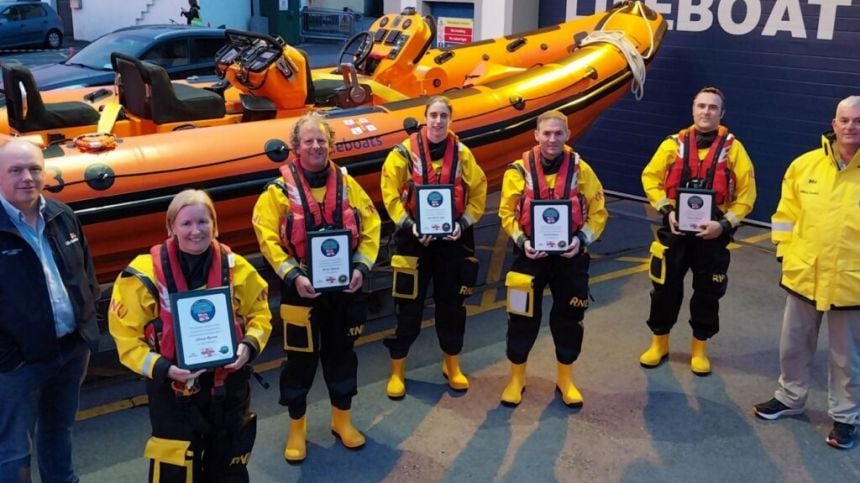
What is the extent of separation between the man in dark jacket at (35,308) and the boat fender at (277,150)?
1697mm

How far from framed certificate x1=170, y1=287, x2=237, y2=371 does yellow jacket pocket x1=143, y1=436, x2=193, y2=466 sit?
240mm

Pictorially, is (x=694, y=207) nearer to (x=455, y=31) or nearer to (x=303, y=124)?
(x=303, y=124)

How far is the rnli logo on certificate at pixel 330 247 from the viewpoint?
302 centimetres

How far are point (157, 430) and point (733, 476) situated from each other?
214 centimetres

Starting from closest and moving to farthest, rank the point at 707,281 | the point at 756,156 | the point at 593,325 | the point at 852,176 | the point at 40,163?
the point at 40,163, the point at 852,176, the point at 707,281, the point at 593,325, the point at 756,156

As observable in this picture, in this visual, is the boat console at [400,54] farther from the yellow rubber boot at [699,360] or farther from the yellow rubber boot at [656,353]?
the yellow rubber boot at [699,360]

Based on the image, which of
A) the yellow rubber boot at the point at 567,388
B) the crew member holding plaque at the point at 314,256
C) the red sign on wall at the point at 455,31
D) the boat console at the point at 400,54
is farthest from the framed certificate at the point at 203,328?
the red sign on wall at the point at 455,31

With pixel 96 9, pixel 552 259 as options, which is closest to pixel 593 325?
pixel 552 259

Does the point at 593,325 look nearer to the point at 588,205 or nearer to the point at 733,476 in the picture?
the point at 588,205

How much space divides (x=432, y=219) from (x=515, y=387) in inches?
34.0

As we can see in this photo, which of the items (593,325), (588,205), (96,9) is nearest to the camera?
(588,205)

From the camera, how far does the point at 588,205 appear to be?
354cm

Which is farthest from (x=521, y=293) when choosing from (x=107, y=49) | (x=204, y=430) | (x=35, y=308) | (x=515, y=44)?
(x=107, y=49)

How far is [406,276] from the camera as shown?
3.60m
